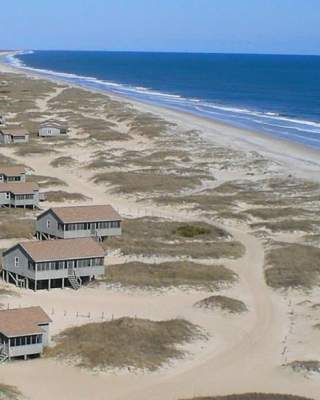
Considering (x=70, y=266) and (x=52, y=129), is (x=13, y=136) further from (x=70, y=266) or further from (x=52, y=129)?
(x=70, y=266)

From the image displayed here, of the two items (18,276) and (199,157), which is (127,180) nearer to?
(199,157)

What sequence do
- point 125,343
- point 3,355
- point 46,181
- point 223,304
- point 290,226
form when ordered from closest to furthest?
point 3,355, point 125,343, point 223,304, point 290,226, point 46,181

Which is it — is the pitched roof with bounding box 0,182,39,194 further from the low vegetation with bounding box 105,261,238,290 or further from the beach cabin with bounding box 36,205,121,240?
the low vegetation with bounding box 105,261,238,290

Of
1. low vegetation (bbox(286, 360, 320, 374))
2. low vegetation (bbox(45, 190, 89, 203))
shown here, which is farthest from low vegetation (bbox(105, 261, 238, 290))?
low vegetation (bbox(45, 190, 89, 203))

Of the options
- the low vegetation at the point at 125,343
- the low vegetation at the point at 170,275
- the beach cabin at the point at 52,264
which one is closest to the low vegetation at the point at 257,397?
the low vegetation at the point at 125,343

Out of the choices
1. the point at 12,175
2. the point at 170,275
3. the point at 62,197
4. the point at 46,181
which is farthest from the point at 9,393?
the point at 46,181

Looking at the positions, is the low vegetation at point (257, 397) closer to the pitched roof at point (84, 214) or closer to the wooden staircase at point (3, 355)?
the wooden staircase at point (3, 355)

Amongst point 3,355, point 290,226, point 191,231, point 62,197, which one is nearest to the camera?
point 3,355
